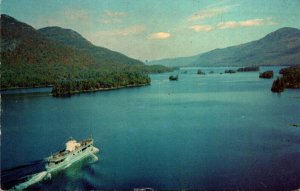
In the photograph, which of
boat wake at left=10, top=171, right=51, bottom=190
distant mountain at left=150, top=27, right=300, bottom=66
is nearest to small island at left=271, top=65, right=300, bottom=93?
boat wake at left=10, top=171, right=51, bottom=190

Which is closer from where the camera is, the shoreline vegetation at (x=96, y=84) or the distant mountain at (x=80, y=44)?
the shoreline vegetation at (x=96, y=84)

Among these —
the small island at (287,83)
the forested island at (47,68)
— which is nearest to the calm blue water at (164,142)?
the small island at (287,83)

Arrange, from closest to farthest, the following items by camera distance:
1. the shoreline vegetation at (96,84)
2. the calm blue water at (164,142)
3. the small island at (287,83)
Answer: the calm blue water at (164,142), the small island at (287,83), the shoreline vegetation at (96,84)

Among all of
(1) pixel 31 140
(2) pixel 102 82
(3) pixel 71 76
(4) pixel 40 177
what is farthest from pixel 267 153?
(3) pixel 71 76

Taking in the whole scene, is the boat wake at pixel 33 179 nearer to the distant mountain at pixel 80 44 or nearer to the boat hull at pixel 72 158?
the boat hull at pixel 72 158

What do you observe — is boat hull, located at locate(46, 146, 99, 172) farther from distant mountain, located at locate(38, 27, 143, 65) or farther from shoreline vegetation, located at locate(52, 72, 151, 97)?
distant mountain, located at locate(38, 27, 143, 65)
